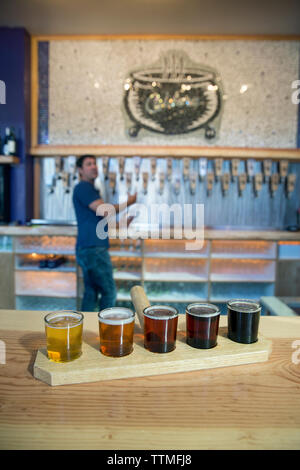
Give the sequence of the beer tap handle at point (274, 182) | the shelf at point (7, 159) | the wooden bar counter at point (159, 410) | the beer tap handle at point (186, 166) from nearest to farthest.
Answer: the wooden bar counter at point (159, 410)
the shelf at point (7, 159)
the beer tap handle at point (186, 166)
the beer tap handle at point (274, 182)

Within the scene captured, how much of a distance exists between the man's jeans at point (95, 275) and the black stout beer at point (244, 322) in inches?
83.7

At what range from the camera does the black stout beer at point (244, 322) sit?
3.10ft

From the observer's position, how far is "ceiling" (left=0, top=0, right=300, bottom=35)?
11.6ft

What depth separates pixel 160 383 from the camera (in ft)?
2.62

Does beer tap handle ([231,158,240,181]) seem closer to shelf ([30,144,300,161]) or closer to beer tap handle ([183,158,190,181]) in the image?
shelf ([30,144,300,161])

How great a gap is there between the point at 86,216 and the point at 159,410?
2412 millimetres

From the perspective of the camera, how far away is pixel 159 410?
0.70 metres

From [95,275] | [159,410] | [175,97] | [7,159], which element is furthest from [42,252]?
[159,410]

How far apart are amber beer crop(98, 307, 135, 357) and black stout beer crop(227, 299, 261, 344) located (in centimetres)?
29

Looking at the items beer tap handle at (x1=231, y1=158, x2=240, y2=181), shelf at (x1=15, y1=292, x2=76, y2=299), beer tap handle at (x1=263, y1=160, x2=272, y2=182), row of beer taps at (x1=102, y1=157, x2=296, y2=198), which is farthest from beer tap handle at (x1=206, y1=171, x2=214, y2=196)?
shelf at (x1=15, y1=292, x2=76, y2=299)

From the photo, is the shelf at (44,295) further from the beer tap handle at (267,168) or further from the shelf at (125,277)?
the beer tap handle at (267,168)

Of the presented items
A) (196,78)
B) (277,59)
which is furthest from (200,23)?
(277,59)

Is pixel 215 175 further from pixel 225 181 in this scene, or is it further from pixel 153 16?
pixel 153 16

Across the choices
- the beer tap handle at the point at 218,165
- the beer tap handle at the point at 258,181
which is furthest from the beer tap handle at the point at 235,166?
the beer tap handle at the point at 258,181
